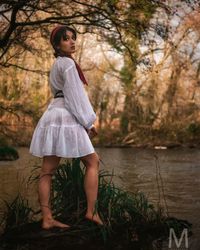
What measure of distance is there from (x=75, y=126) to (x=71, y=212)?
961mm

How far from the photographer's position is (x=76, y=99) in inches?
184

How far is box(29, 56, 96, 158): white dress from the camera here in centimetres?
465

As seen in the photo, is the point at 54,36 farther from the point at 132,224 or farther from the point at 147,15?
the point at 147,15

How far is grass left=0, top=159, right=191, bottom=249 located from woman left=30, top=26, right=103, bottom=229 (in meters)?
0.19

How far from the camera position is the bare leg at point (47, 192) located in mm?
4715

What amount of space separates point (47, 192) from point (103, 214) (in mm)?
641

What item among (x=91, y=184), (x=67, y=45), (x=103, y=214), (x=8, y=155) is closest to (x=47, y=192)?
(x=91, y=184)

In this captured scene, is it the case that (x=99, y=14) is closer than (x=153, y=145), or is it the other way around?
(x=99, y=14)

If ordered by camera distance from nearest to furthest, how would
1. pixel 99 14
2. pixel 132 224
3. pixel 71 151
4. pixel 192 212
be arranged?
pixel 71 151 < pixel 132 224 < pixel 192 212 < pixel 99 14

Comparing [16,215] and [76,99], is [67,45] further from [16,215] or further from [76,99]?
[16,215]

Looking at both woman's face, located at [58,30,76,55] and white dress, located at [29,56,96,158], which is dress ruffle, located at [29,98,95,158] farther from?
woman's face, located at [58,30,76,55]

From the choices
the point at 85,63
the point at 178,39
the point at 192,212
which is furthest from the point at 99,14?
the point at 85,63

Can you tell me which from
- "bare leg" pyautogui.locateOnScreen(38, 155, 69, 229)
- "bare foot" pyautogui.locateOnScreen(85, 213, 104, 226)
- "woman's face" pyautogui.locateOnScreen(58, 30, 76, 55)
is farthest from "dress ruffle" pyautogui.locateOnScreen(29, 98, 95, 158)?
"bare foot" pyautogui.locateOnScreen(85, 213, 104, 226)

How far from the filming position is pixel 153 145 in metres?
31.1
